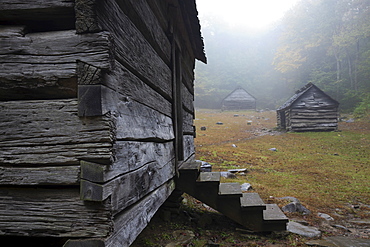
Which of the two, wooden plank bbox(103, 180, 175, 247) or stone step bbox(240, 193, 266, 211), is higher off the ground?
wooden plank bbox(103, 180, 175, 247)

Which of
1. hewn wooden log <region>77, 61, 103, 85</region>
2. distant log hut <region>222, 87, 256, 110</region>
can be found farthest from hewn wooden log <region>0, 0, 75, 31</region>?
distant log hut <region>222, 87, 256, 110</region>

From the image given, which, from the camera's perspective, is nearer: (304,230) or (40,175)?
(40,175)

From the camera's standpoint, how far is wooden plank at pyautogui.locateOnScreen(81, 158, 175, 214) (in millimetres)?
1537

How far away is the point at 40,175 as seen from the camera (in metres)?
1.61

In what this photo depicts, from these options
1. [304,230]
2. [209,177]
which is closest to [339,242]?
[304,230]

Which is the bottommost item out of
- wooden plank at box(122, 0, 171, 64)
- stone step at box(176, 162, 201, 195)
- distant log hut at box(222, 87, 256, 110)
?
stone step at box(176, 162, 201, 195)

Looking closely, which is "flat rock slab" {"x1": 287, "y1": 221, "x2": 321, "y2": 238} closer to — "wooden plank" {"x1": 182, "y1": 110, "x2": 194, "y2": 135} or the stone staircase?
the stone staircase

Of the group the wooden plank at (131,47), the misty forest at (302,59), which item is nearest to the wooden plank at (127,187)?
the wooden plank at (131,47)

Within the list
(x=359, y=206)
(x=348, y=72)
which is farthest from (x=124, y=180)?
(x=348, y=72)

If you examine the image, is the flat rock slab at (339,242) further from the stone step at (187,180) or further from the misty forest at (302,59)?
the misty forest at (302,59)

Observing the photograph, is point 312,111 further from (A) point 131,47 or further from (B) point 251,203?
(A) point 131,47

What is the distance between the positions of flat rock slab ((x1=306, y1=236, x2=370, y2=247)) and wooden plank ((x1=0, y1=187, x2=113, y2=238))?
12.1 ft

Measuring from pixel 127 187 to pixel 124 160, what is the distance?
234 mm

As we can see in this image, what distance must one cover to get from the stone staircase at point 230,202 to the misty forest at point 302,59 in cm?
2793
